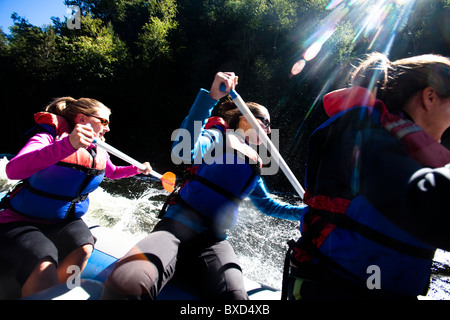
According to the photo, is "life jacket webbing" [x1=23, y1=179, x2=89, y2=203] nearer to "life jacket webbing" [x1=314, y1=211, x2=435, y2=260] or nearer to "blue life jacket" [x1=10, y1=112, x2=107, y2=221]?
"blue life jacket" [x1=10, y1=112, x2=107, y2=221]

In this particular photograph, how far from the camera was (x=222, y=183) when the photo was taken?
1.50 metres

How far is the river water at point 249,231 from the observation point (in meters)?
3.37

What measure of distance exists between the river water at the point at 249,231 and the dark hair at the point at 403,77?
7.41ft

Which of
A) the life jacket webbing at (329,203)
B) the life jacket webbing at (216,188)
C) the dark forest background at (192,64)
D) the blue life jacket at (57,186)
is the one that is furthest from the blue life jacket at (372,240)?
the dark forest background at (192,64)

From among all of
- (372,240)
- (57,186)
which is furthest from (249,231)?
(372,240)

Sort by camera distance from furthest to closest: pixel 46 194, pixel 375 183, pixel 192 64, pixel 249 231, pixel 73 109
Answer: pixel 192 64
pixel 249 231
pixel 73 109
pixel 46 194
pixel 375 183

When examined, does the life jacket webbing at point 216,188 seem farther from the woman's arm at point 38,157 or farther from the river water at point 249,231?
the river water at point 249,231

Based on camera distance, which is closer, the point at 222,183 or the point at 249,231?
the point at 222,183

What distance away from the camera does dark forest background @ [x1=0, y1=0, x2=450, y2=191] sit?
12.6 meters

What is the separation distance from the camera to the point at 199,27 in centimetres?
1886

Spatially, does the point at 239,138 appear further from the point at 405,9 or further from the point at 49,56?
the point at 49,56

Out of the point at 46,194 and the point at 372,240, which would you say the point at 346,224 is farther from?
the point at 46,194

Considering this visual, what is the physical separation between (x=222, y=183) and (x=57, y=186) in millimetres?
1167
